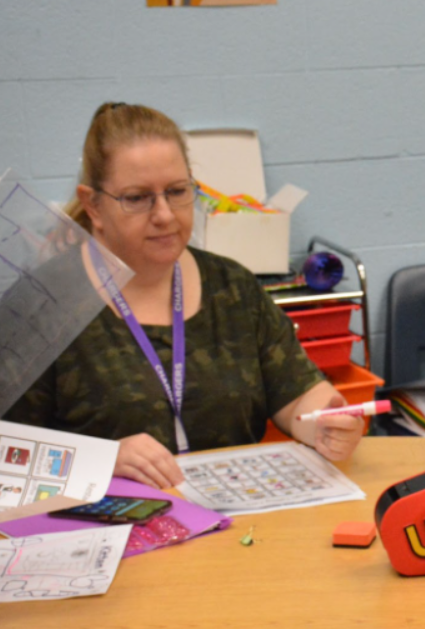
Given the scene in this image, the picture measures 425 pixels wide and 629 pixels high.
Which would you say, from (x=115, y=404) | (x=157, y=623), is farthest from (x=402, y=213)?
(x=157, y=623)

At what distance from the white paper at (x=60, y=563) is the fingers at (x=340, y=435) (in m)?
0.39

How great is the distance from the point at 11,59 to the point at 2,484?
1620mm

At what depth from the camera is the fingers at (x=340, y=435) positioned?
1.34 m

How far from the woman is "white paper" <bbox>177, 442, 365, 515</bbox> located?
0.35 feet

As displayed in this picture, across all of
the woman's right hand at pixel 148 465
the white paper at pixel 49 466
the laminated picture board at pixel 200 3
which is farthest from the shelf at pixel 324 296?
the white paper at pixel 49 466

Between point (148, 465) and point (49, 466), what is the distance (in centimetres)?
28

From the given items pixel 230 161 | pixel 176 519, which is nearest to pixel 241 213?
pixel 230 161

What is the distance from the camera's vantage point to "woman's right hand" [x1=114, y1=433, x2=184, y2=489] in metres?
1.29

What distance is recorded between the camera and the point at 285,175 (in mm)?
2547

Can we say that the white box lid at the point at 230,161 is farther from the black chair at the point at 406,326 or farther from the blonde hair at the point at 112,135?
the blonde hair at the point at 112,135

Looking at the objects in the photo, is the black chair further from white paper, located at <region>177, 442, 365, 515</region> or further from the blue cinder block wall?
white paper, located at <region>177, 442, 365, 515</region>

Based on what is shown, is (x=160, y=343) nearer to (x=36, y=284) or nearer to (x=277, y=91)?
(x=36, y=284)

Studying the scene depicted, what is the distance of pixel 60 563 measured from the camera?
1022mm

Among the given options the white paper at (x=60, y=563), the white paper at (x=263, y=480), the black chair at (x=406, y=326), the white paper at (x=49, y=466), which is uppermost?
the white paper at (x=49, y=466)
